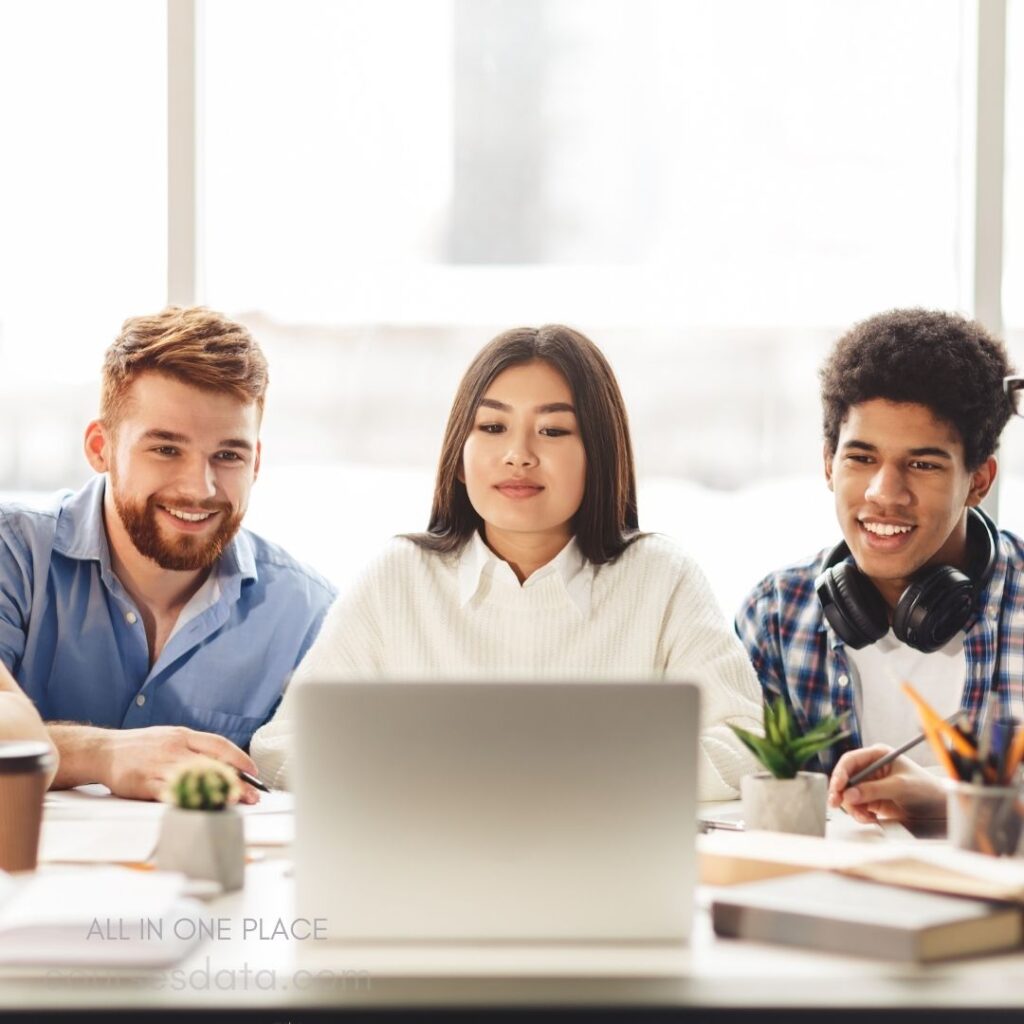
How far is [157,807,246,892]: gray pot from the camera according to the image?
1.20 metres

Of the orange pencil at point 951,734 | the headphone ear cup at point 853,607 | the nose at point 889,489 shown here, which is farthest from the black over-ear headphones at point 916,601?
the orange pencil at point 951,734

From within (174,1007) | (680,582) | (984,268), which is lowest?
(174,1007)

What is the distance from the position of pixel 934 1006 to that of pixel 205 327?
1.77 m

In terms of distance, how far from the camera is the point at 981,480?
2293mm

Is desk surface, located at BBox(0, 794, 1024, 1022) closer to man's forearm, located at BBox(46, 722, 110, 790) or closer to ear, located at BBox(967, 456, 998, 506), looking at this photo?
man's forearm, located at BBox(46, 722, 110, 790)

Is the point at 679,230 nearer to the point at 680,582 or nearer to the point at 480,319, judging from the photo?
the point at 480,319

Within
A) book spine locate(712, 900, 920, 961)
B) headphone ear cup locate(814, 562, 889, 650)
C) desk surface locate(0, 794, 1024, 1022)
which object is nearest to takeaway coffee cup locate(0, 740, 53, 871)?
desk surface locate(0, 794, 1024, 1022)

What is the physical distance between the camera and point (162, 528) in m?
2.28

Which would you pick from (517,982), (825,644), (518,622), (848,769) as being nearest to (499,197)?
(518,622)

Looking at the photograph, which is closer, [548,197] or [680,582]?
[680,582]

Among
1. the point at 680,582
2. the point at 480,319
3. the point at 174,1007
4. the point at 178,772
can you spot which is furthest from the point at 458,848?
the point at 480,319

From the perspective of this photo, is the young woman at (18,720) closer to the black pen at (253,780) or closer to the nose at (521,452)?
the black pen at (253,780)

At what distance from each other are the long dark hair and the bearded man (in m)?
0.36

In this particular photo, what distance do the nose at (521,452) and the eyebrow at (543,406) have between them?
42 mm
